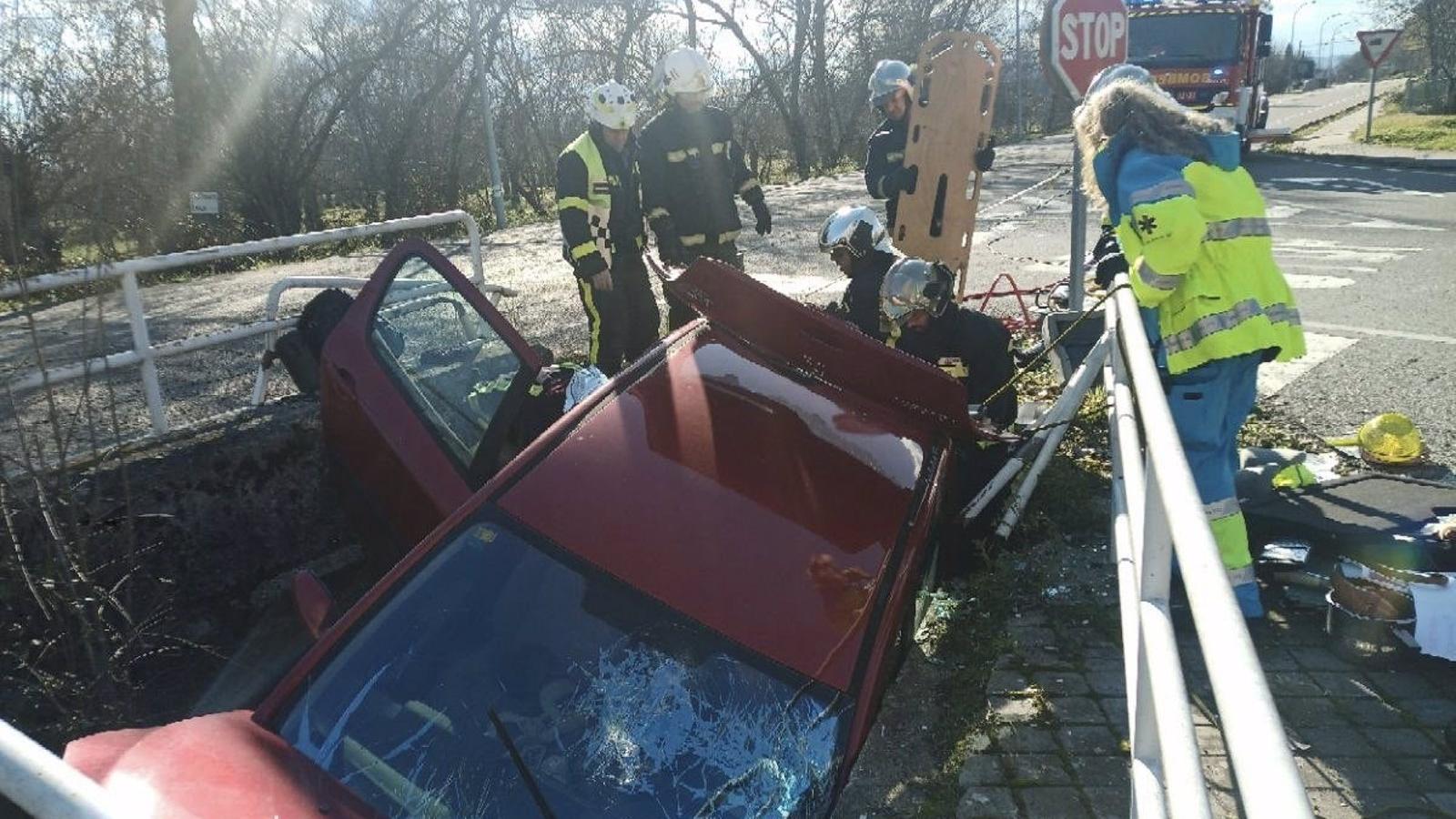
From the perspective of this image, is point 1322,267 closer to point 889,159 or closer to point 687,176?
point 889,159

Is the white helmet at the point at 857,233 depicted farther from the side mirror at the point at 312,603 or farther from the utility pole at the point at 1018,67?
the utility pole at the point at 1018,67

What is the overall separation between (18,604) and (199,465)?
92 centimetres

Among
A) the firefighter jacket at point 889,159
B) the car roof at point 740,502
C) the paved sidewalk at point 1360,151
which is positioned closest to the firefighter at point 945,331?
the car roof at point 740,502

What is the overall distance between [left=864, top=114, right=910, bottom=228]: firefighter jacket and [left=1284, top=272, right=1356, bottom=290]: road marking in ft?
12.5

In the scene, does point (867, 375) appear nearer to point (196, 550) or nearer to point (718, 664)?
point (718, 664)

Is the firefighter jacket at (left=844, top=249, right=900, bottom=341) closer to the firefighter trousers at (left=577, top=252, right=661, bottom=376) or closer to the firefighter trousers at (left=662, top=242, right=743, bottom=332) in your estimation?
the firefighter trousers at (left=662, top=242, right=743, bottom=332)

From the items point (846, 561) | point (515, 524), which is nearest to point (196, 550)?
point (515, 524)

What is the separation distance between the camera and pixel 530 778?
2.03 m

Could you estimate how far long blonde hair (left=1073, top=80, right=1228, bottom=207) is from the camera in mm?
3508

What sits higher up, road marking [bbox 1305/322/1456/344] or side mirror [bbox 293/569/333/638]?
side mirror [bbox 293/569/333/638]

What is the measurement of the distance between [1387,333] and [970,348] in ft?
14.2

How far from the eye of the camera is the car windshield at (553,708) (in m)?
2.04

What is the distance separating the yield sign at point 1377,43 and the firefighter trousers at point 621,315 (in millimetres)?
19801

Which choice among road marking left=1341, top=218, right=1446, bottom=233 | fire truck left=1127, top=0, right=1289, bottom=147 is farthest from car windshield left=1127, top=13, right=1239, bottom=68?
road marking left=1341, top=218, right=1446, bottom=233
